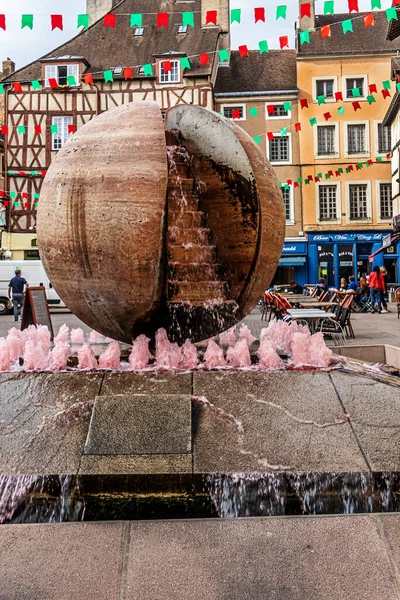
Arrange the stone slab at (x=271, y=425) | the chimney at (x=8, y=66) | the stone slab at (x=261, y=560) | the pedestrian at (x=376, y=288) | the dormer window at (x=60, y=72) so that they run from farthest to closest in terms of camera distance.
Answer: the chimney at (x=8, y=66), the dormer window at (x=60, y=72), the pedestrian at (x=376, y=288), the stone slab at (x=271, y=425), the stone slab at (x=261, y=560)

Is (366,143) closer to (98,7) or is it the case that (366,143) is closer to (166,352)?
(98,7)

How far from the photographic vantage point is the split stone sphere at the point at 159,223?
202 inches

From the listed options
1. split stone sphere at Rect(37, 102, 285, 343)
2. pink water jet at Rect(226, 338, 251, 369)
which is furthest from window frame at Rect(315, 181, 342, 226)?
pink water jet at Rect(226, 338, 251, 369)

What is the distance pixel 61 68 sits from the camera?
98.3ft

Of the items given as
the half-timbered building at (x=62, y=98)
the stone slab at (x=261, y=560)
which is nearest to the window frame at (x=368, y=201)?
the half-timbered building at (x=62, y=98)

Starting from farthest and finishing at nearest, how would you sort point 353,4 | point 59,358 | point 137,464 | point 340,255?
point 340,255, point 353,4, point 59,358, point 137,464

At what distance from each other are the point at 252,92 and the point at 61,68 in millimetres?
10198

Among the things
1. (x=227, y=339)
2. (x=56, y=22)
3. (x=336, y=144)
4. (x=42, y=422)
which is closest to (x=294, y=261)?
(x=336, y=144)

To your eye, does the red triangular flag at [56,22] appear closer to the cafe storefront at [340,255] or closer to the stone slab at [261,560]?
the stone slab at [261,560]

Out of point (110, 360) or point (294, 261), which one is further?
point (294, 261)

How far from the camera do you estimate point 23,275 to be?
2305 cm

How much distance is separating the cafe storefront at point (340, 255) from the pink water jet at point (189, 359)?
1071 inches

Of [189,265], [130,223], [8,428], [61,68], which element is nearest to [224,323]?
[189,265]

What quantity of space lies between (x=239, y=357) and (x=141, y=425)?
5.36ft
